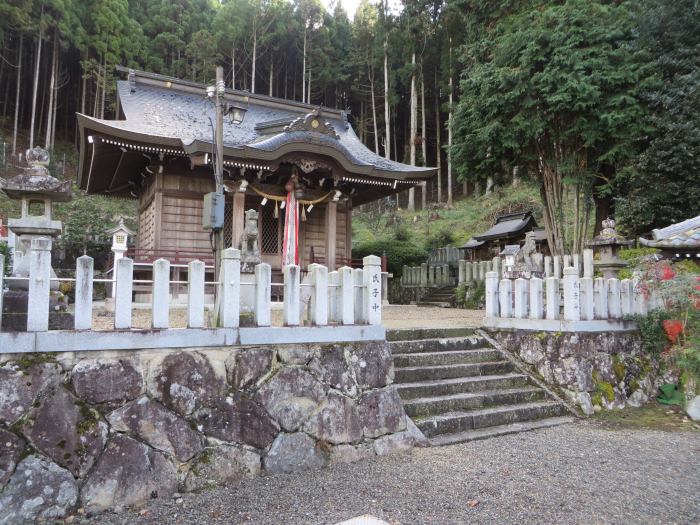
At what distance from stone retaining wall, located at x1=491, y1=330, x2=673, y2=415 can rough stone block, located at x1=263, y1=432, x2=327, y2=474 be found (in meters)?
3.75

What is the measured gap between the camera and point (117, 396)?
139 inches

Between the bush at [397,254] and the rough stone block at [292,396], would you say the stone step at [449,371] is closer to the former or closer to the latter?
the rough stone block at [292,396]

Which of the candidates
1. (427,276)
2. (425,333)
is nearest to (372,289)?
(425,333)

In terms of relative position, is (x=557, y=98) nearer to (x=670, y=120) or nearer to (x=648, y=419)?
(x=670, y=120)

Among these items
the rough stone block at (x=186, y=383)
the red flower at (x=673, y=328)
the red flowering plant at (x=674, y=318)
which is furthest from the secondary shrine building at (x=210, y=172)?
the red flower at (x=673, y=328)

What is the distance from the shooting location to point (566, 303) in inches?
258

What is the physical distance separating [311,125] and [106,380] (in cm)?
829

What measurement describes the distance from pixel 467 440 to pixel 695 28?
13575mm

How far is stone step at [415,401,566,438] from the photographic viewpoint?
194 inches

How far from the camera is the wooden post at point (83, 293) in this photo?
351 cm

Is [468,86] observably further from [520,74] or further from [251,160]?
[251,160]

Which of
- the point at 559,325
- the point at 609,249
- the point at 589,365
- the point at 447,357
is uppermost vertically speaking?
the point at 609,249

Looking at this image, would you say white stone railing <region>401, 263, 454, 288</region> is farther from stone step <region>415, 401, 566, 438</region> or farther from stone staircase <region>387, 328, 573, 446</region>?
stone step <region>415, 401, 566, 438</region>

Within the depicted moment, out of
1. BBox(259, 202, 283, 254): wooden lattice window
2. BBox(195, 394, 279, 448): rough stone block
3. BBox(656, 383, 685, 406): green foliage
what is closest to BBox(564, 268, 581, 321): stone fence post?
BBox(656, 383, 685, 406): green foliage
